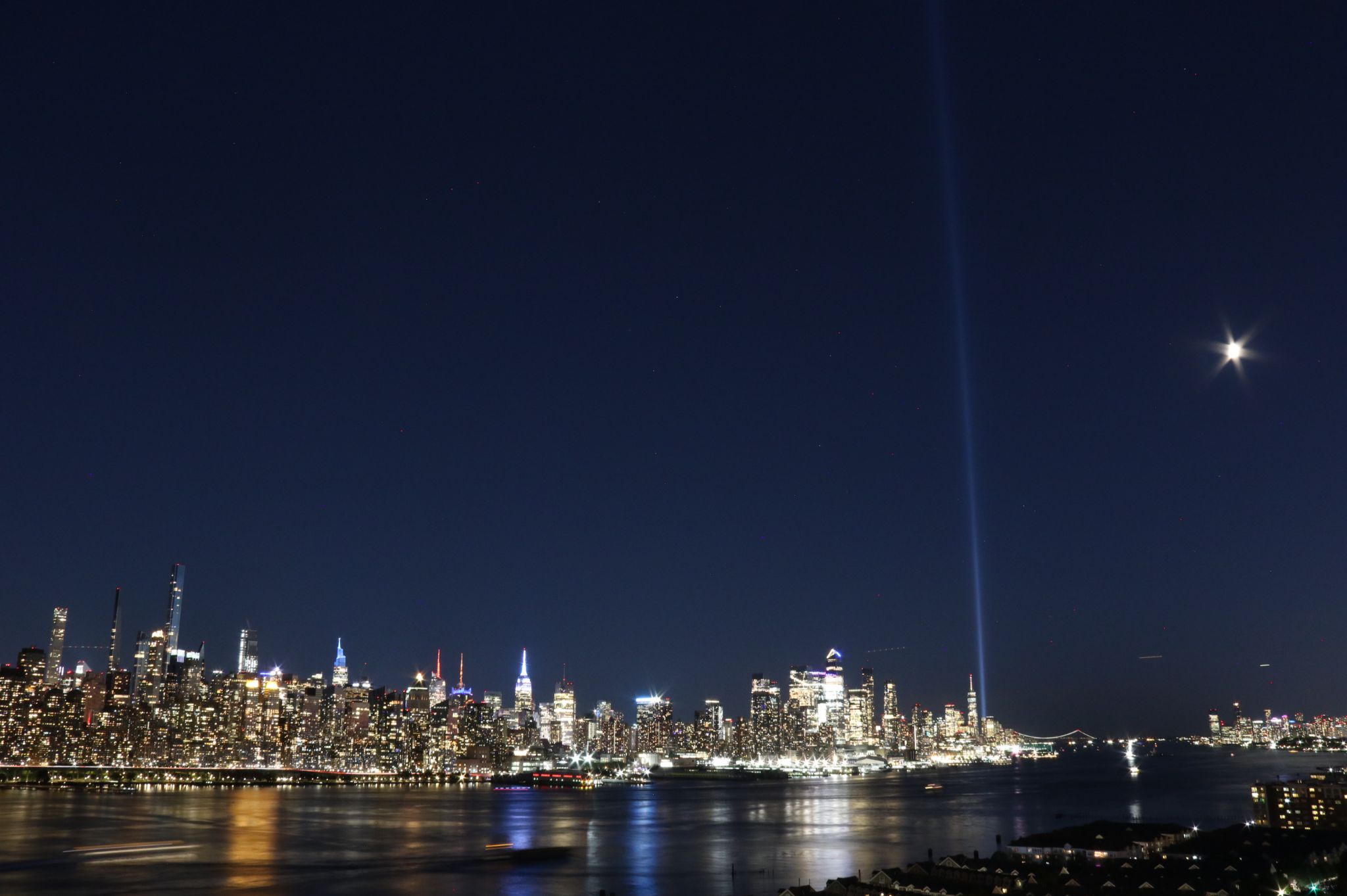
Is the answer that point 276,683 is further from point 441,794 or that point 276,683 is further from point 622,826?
point 622,826

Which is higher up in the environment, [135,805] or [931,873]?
[931,873]

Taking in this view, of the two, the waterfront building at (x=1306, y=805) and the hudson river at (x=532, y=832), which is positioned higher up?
the waterfront building at (x=1306, y=805)

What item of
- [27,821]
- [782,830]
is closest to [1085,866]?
[782,830]

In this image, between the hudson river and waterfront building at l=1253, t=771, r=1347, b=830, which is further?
waterfront building at l=1253, t=771, r=1347, b=830

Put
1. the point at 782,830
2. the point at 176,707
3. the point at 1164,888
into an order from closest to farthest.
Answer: the point at 1164,888 → the point at 782,830 → the point at 176,707

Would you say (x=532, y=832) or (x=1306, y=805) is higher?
(x=1306, y=805)

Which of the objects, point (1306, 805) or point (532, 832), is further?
point (532, 832)

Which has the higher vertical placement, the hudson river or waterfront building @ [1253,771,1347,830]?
waterfront building @ [1253,771,1347,830]

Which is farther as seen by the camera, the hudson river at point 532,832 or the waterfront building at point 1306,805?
the waterfront building at point 1306,805
